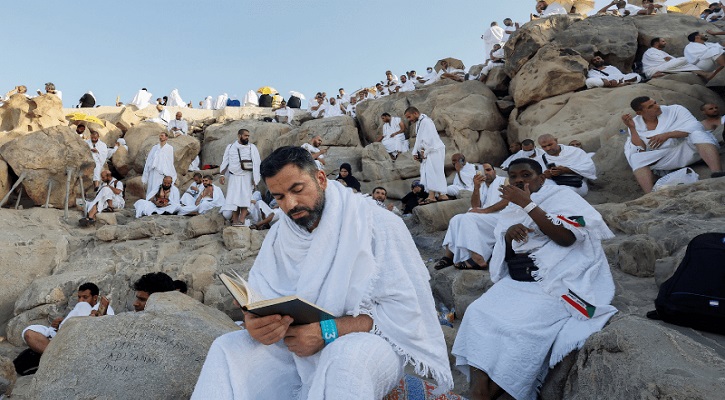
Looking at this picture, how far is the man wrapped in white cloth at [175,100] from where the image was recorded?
24.8 meters

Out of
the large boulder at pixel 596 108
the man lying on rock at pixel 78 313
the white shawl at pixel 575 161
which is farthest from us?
the large boulder at pixel 596 108

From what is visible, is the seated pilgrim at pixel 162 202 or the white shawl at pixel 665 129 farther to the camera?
the seated pilgrim at pixel 162 202

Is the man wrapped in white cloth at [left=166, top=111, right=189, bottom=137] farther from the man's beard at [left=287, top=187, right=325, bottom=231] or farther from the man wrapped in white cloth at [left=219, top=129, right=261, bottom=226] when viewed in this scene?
the man's beard at [left=287, top=187, right=325, bottom=231]

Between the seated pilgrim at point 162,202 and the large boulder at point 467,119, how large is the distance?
253 inches

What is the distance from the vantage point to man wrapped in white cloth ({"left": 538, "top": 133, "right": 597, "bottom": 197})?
24.5 ft

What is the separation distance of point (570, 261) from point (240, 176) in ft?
22.7

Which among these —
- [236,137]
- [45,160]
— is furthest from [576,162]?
[236,137]

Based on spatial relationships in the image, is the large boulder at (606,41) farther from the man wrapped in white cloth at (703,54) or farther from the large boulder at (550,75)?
the man wrapped in white cloth at (703,54)

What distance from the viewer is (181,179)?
609 inches

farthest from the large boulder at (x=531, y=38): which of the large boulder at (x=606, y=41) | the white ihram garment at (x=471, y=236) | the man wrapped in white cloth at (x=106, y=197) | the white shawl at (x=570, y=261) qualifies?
the man wrapped in white cloth at (x=106, y=197)

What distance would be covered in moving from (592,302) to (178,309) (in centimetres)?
288

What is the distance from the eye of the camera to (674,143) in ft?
22.3

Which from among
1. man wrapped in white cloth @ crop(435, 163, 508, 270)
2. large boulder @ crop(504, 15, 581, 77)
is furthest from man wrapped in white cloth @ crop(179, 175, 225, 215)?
large boulder @ crop(504, 15, 581, 77)

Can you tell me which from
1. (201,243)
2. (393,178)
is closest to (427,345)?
(201,243)
